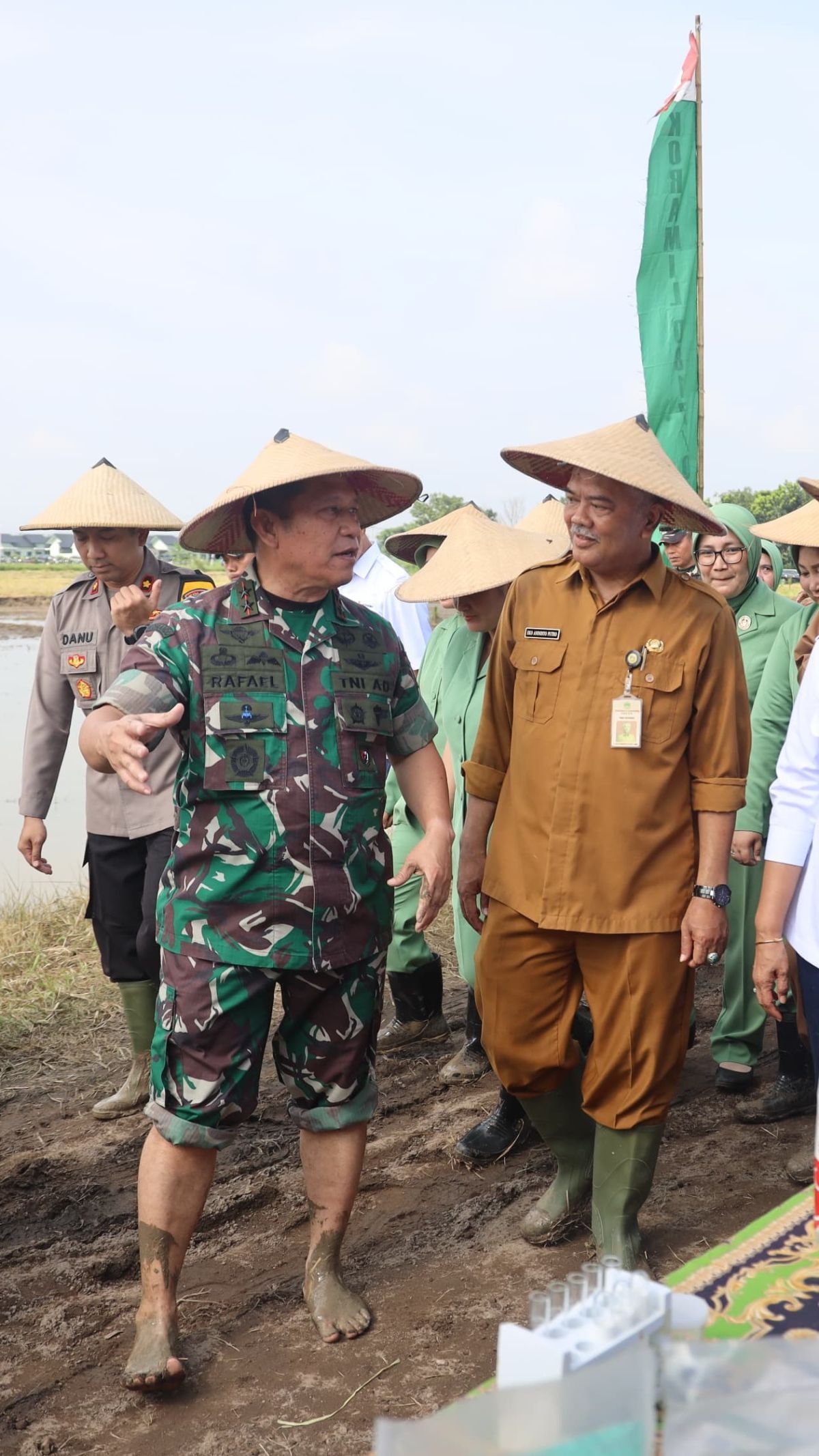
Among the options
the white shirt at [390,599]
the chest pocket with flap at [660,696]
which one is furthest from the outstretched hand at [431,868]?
the white shirt at [390,599]

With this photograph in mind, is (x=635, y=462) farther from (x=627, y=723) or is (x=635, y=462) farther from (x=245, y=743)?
(x=245, y=743)

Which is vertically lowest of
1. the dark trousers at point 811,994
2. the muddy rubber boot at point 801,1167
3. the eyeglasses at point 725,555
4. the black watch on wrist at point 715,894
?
the muddy rubber boot at point 801,1167

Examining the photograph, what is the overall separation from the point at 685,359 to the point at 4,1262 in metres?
5.88

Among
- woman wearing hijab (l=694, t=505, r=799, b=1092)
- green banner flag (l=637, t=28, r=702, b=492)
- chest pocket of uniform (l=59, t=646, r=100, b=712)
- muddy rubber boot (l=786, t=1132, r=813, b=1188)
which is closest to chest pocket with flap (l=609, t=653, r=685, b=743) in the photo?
woman wearing hijab (l=694, t=505, r=799, b=1092)

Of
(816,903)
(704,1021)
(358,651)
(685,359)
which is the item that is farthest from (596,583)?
(685,359)

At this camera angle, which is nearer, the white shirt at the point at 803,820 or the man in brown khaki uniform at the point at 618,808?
the white shirt at the point at 803,820

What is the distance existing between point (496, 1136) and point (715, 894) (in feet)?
4.61

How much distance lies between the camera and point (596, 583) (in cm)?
319

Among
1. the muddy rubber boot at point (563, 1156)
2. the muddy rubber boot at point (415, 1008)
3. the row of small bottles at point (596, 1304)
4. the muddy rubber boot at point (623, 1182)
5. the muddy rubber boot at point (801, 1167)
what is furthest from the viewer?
the muddy rubber boot at point (415, 1008)

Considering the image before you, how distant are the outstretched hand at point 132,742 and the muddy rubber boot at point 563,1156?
4.92 ft

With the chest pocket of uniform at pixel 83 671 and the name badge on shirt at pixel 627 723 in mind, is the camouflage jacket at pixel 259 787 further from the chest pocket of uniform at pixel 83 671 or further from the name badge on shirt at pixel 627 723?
→ the chest pocket of uniform at pixel 83 671

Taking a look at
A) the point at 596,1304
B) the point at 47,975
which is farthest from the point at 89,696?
the point at 596,1304

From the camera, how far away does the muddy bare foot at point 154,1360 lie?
271cm

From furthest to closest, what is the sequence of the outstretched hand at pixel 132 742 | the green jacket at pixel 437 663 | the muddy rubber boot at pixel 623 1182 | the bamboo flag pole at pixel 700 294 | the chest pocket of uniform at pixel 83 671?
1. the bamboo flag pole at pixel 700 294
2. the green jacket at pixel 437 663
3. the chest pocket of uniform at pixel 83 671
4. the muddy rubber boot at pixel 623 1182
5. the outstretched hand at pixel 132 742
